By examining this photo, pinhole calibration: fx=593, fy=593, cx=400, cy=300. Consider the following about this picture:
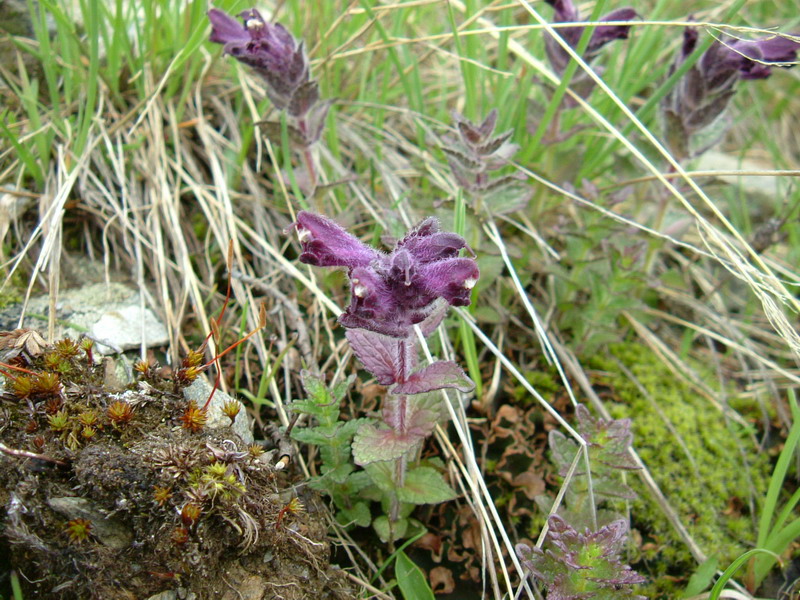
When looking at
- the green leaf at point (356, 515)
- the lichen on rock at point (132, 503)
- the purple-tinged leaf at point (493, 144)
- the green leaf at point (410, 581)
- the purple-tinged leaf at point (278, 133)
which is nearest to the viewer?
the lichen on rock at point (132, 503)

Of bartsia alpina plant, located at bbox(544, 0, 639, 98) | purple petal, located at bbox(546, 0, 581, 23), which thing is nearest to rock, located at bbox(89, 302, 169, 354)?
bartsia alpina plant, located at bbox(544, 0, 639, 98)

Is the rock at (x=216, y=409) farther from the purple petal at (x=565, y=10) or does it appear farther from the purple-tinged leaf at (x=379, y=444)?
the purple petal at (x=565, y=10)

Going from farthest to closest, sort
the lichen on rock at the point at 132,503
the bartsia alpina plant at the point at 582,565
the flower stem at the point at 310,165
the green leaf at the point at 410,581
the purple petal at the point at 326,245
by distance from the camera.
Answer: the flower stem at the point at 310,165 → the green leaf at the point at 410,581 → the bartsia alpina plant at the point at 582,565 → the purple petal at the point at 326,245 → the lichen on rock at the point at 132,503

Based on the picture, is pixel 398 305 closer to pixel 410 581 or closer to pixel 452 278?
pixel 452 278

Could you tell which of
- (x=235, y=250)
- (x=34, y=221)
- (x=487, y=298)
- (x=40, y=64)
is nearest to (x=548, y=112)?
(x=487, y=298)

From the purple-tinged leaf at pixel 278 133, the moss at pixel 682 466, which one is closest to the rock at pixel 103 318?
the purple-tinged leaf at pixel 278 133

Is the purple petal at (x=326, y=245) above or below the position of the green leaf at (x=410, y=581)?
above

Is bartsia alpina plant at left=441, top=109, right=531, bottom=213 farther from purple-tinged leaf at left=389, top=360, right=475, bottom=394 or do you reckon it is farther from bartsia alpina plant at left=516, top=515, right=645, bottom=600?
bartsia alpina plant at left=516, top=515, right=645, bottom=600
